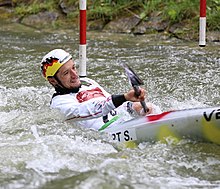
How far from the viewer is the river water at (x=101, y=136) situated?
11.6 ft

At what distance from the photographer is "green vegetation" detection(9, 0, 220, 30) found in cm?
966

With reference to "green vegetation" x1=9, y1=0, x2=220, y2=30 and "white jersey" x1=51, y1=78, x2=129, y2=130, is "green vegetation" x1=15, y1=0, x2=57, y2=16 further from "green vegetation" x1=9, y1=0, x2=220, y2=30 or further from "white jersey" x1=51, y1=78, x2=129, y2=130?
"white jersey" x1=51, y1=78, x2=129, y2=130

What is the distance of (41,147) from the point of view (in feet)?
13.5

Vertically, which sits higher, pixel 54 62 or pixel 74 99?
pixel 54 62

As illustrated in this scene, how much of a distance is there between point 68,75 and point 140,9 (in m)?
6.21

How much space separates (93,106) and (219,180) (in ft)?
4.02

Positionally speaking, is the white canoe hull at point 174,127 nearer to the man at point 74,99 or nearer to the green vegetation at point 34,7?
the man at point 74,99

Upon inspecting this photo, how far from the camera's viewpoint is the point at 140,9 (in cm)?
1055

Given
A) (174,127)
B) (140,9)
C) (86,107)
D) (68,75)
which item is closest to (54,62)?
(68,75)

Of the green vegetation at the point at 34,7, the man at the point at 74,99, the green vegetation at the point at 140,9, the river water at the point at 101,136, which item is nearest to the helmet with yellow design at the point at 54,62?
the man at the point at 74,99

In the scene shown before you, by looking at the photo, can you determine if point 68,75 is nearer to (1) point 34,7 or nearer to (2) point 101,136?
(2) point 101,136

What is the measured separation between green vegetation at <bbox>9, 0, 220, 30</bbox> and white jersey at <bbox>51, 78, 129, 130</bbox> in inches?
195

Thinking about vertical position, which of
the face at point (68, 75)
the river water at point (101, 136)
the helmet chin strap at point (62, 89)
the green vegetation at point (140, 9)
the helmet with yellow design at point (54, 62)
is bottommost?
the river water at point (101, 136)

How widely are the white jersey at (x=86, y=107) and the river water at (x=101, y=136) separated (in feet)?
0.41
